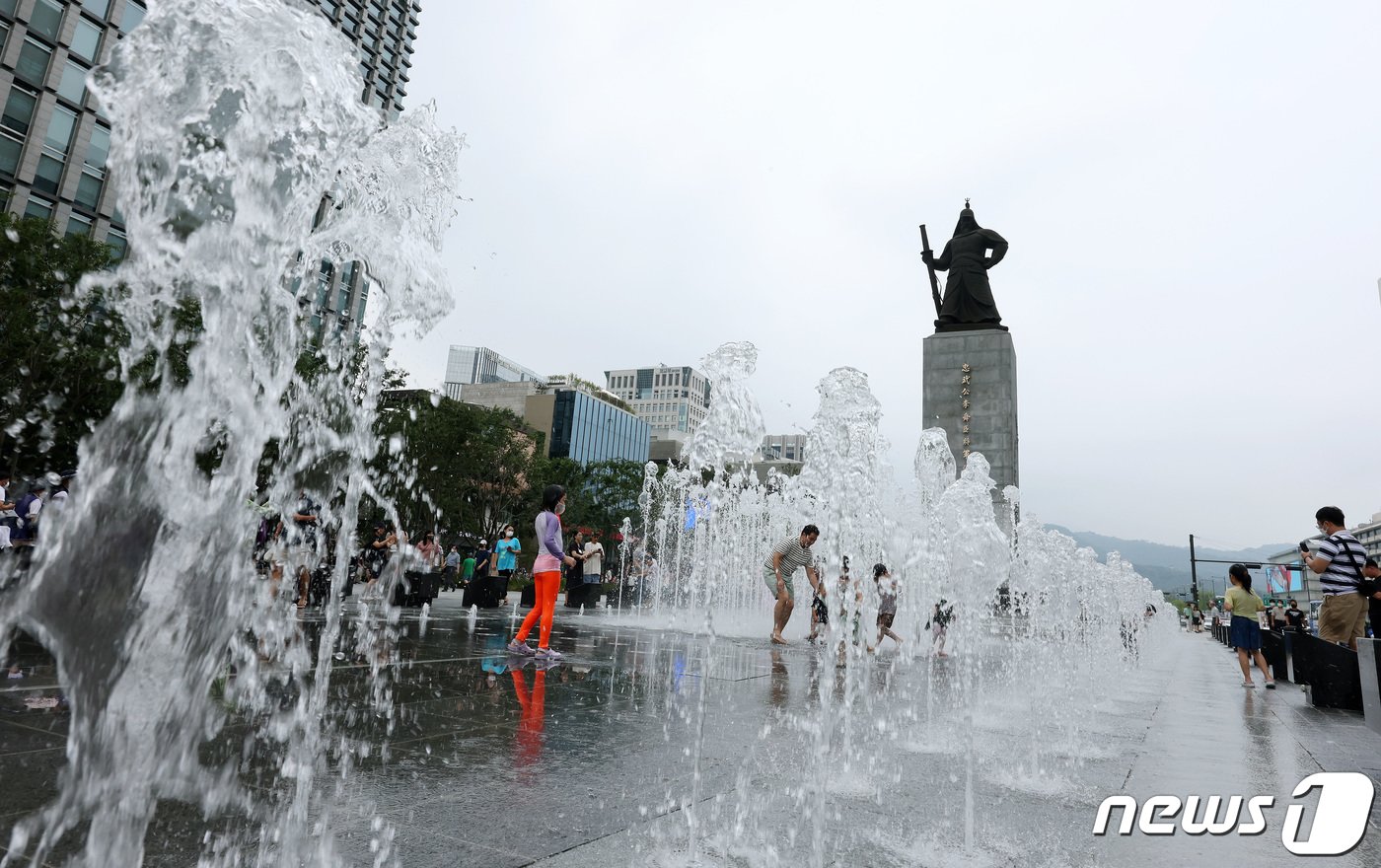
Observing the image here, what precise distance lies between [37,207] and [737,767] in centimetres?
4262

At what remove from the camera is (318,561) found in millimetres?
13438

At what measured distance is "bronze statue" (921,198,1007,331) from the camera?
25984mm

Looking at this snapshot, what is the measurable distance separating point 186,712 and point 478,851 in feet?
5.62

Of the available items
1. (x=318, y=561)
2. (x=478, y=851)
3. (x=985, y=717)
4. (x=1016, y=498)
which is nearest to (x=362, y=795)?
(x=478, y=851)

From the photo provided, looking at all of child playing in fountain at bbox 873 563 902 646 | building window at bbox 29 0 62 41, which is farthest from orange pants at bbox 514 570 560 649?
building window at bbox 29 0 62 41

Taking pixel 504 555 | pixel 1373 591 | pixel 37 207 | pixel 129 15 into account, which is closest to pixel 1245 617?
pixel 1373 591

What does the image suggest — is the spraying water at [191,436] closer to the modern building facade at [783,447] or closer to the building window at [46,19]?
the building window at [46,19]

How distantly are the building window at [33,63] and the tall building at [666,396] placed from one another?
88208 mm

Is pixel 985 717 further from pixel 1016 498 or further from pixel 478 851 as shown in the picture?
pixel 1016 498

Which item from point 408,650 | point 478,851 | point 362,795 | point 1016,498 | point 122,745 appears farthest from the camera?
point 1016,498

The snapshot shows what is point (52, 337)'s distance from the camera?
56.9 ft

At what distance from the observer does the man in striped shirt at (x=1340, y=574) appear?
7.45m

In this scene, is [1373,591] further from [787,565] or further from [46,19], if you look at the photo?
[46,19]

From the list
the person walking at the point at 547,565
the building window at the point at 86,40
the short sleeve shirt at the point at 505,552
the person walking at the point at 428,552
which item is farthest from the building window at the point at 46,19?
the person walking at the point at 547,565
